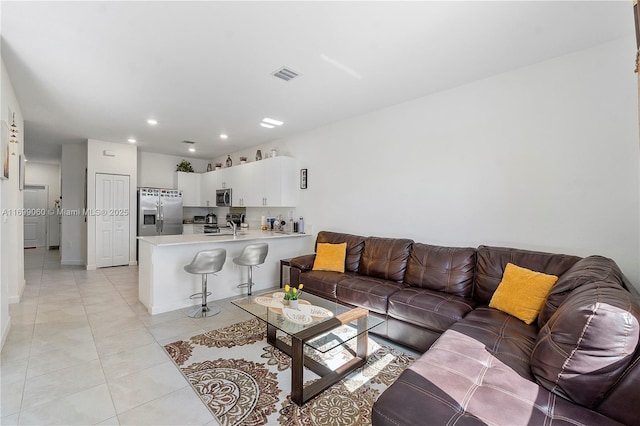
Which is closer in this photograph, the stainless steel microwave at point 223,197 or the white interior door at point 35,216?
the stainless steel microwave at point 223,197

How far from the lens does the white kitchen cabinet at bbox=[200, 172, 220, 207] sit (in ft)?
22.9

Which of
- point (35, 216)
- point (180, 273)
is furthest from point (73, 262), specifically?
point (180, 273)

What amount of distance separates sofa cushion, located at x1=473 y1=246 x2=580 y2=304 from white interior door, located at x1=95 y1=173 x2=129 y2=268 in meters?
6.89

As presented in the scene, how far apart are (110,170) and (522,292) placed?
7.39 meters

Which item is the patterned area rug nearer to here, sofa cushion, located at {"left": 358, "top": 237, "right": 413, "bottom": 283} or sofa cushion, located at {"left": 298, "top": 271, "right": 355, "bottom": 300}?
sofa cushion, located at {"left": 298, "top": 271, "right": 355, "bottom": 300}

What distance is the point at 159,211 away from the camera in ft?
21.6

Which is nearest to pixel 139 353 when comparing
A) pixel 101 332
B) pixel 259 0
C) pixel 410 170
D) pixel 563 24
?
pixel 101 332

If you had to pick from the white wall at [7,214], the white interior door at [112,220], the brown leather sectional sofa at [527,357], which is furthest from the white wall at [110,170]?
the brown leather sectional sofa at [527,357]

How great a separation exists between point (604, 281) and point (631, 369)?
2.22 ft

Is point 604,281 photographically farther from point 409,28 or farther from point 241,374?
point 241,374

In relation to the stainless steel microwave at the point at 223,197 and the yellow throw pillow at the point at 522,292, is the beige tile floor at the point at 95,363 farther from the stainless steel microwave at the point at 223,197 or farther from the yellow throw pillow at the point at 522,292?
the stainless steel microwave at the point at 223,197

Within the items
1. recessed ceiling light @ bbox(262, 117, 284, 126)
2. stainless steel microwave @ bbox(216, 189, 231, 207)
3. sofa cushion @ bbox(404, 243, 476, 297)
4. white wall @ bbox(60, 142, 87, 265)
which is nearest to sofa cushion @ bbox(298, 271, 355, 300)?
sofa cushion @ bbox(404, 243, 476, 297)

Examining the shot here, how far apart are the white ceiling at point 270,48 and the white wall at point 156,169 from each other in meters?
2.91

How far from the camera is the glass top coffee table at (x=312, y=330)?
1933 mm
